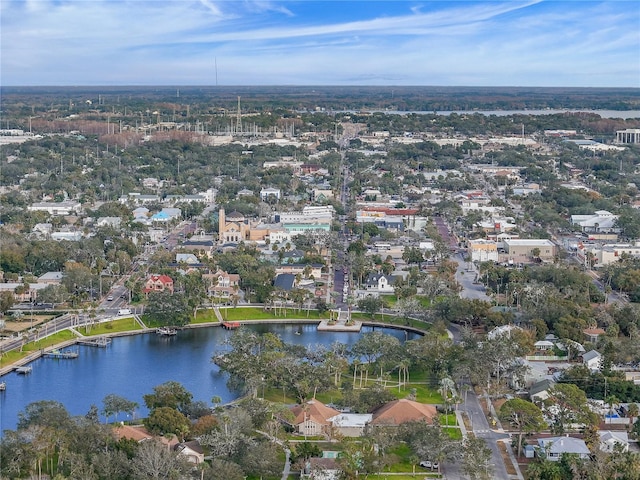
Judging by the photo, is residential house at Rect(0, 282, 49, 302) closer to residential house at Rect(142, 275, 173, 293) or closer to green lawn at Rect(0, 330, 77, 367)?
residential house at Rect(142, 275, 173, 293)

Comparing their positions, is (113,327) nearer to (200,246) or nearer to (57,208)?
(200,246)

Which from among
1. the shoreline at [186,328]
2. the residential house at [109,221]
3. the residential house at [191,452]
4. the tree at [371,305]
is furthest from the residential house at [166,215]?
the residential house at [191,452]

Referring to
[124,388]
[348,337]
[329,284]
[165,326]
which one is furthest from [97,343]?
[329,284]

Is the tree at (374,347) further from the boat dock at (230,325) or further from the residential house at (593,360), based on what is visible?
the boat dock at (230,325)

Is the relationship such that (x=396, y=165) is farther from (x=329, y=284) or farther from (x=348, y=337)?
(x=348, y=337)

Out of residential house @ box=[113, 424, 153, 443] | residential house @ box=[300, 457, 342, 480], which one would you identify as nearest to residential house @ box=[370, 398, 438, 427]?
residential house @ box=[300, 457, 342, 480]

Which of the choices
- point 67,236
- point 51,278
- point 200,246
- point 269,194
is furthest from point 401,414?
point 269,194
